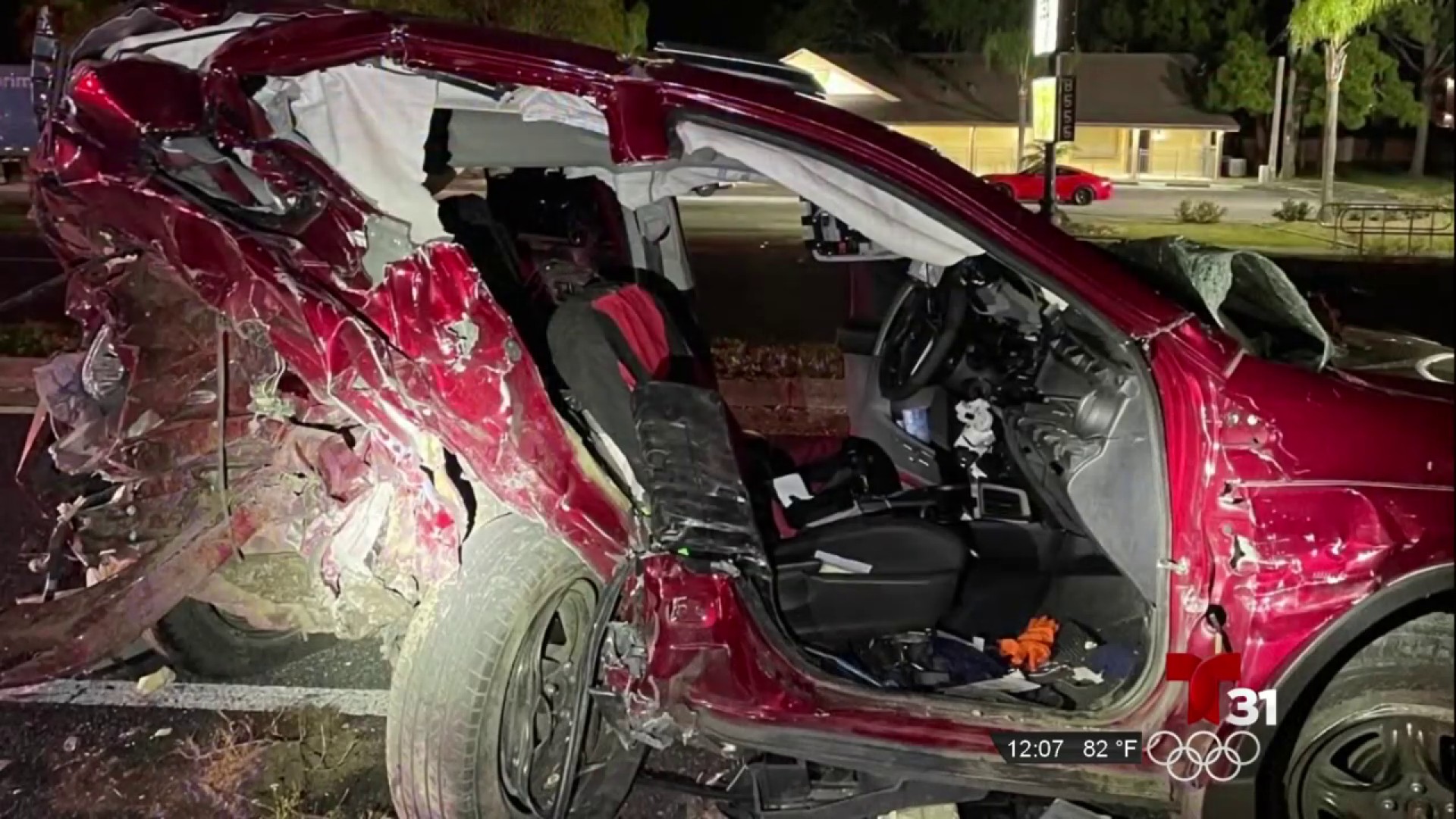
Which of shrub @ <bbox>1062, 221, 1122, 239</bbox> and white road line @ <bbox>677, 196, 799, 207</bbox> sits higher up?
shrub @ <bbox>1062, 221, 1122, 239</bbox>

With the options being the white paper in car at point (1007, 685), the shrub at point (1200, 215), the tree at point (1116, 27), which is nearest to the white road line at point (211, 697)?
the white paper in car at point (1007, 685)

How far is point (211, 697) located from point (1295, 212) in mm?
25513

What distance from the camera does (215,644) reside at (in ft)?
14.6

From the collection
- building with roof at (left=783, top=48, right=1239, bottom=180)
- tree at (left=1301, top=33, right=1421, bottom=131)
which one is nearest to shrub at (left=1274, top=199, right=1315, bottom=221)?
tree at (left=1301, top=33, right=1421, bottom=131)

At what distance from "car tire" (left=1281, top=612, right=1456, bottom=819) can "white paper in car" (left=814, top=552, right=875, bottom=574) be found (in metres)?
1.26

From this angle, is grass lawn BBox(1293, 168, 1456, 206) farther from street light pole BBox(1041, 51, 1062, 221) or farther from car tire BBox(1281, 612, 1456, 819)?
car tire BBox(1281, 612, 1456, 819)

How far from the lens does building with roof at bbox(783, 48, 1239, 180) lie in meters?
38.2

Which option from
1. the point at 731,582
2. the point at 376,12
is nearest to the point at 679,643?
the point at 731,582

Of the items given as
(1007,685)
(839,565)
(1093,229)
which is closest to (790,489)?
(839,565)

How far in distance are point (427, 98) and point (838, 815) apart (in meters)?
2.05

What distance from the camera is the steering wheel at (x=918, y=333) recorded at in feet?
14.6

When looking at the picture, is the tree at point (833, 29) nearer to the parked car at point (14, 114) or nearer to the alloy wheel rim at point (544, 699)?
the parked car at point (14, 114)

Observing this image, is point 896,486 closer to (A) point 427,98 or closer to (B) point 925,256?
(B) point 925,256

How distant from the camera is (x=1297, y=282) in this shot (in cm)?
395
